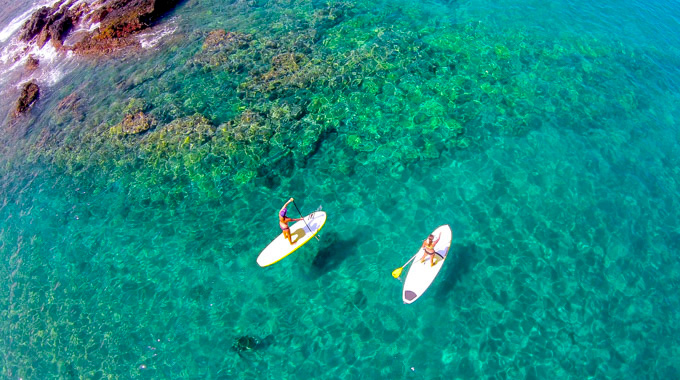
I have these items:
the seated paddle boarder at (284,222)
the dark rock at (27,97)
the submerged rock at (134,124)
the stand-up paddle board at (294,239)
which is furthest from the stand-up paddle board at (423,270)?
the dark rock at (27,97)

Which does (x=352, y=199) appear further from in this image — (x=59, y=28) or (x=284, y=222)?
(x=59, y=28)

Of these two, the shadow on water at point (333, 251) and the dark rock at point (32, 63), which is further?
the dark rock at point (32, 63)

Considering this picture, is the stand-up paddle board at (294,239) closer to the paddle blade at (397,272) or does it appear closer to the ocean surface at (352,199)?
the ocean surface at (352,199)

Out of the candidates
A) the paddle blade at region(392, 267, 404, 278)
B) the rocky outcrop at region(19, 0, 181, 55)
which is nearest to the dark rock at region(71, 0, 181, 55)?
the rocky outcrop at region(19, 0, 181, 55)

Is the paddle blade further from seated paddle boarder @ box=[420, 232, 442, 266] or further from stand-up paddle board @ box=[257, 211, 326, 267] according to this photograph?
stand-up paddle board @ box=[257, 211, 326, 267]

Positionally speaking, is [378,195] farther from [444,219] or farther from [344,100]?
[344,100]

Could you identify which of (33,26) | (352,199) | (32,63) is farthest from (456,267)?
(33,26)
